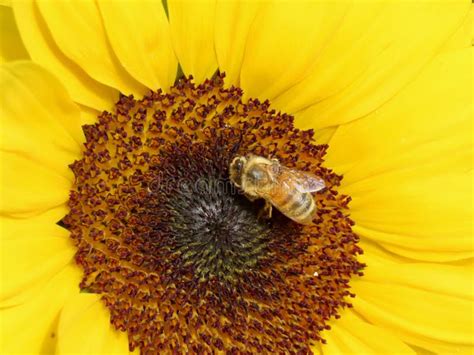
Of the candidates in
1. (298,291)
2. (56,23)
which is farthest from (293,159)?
(56,23)

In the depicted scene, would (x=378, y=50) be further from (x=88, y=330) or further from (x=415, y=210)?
(x=88, y=330)

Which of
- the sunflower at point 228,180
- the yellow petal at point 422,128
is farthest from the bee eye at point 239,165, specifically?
the yellow petal at point 422,128

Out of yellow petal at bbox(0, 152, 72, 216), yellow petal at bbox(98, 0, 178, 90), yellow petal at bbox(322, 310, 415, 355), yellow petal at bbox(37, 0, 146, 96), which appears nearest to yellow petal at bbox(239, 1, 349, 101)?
yellow petal at bbox(98, 0, 178, 90)

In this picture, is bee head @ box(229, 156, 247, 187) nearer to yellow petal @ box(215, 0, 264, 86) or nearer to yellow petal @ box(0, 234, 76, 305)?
yellow petal @ box(215, 0, 264, 86)

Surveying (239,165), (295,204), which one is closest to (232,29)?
(239,165)

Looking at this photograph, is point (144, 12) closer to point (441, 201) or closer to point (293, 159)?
point (293, 159)

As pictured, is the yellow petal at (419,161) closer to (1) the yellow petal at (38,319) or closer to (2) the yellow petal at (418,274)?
(2) the yellow petal at (418,274)
